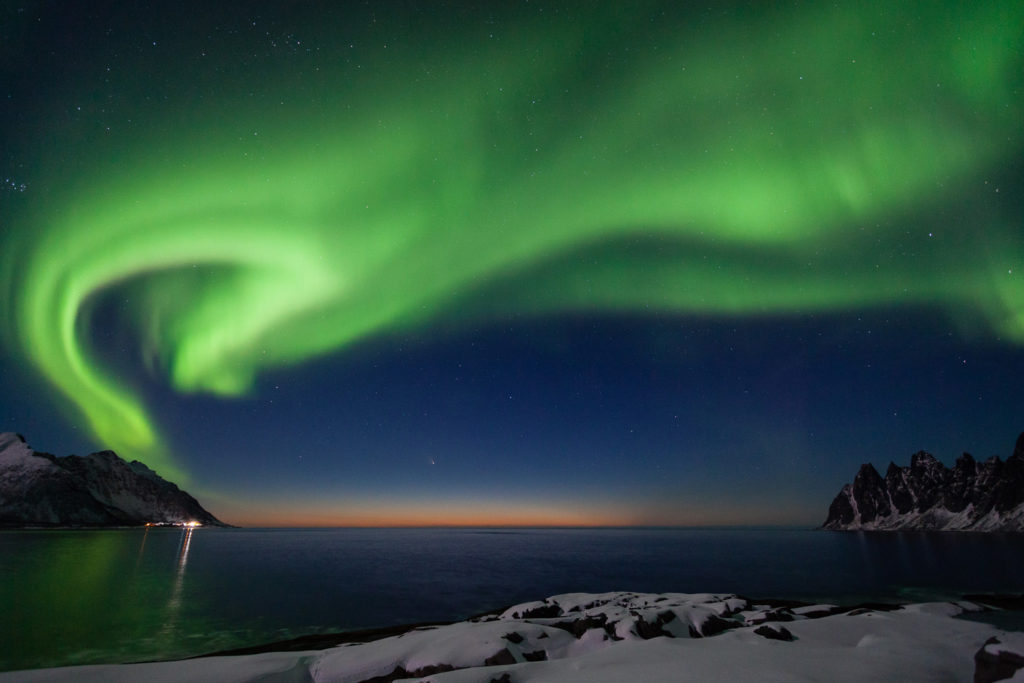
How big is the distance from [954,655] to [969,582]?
7030cm

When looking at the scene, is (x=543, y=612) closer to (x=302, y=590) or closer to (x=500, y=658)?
(x=500, y=658)

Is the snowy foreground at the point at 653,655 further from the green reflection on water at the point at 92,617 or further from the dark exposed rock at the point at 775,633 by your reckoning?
the green reflection on water at the point at 92,617

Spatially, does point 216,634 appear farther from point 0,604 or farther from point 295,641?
point 0,604

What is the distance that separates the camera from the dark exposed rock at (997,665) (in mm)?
12867

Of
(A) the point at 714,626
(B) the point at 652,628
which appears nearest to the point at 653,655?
(B) the point at 652,628

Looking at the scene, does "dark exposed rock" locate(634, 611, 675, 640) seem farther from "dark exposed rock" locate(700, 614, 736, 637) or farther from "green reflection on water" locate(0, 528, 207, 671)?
"green reflection on water" locate(0, 528, 207, 671)

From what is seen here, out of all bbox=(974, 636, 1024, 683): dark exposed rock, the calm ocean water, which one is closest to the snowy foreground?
bbox=(974, 636, 1024, 683): dark exposed rock

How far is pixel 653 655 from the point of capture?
17734 millimetres

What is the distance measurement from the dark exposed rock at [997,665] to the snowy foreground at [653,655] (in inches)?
1.5

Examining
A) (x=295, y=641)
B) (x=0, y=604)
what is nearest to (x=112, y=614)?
(x=0, y=604)

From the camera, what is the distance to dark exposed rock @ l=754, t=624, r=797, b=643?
22.0 m

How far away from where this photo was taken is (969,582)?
66.3 m

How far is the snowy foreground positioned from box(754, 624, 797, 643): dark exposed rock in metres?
0.05

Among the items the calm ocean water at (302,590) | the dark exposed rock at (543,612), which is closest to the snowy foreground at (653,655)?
the dark exposed rock at (543,612)
